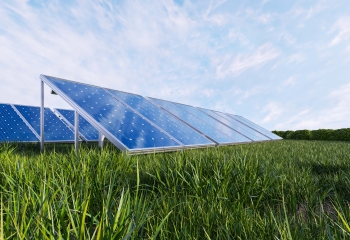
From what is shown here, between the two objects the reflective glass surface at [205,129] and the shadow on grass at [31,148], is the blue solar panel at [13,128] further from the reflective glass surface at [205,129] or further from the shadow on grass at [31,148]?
the reflective glass surface at [205,129]

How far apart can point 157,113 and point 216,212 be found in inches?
211

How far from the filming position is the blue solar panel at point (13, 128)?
7581 mm

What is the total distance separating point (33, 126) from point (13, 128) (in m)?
0.68

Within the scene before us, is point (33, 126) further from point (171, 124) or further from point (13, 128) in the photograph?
point (171, 124)

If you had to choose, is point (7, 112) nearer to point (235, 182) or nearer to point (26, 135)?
point (26, 135)

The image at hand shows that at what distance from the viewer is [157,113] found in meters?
6.81

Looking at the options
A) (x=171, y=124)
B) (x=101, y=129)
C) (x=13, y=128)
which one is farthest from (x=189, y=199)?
(x=13, y=128)

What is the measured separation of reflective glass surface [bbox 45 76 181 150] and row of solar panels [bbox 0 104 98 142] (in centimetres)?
351

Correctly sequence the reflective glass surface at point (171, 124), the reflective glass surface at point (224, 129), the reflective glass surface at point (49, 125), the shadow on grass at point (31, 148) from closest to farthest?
the shadow on grass at point (31, 148) → the reflective glass surface at point (171, 124) → the reflective glass surface at point (49, 125) → the reflective glass surface at point (224, 129)

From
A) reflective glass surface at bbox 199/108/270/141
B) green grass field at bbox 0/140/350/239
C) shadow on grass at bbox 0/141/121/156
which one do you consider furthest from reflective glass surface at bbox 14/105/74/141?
reflective glass surface at bbox 199/108/270/141

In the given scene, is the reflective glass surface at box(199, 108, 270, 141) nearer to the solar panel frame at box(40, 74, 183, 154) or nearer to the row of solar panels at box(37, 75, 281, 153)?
the row of solar panels at box(37, 75, 281, 153)

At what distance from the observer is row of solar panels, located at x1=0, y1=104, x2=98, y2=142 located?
7816 mm

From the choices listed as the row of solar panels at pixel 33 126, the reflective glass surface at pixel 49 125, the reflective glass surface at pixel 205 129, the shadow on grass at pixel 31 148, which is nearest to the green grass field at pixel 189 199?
the shadow on grass at pixel 31 148

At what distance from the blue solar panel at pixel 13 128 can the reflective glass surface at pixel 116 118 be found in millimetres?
3444
